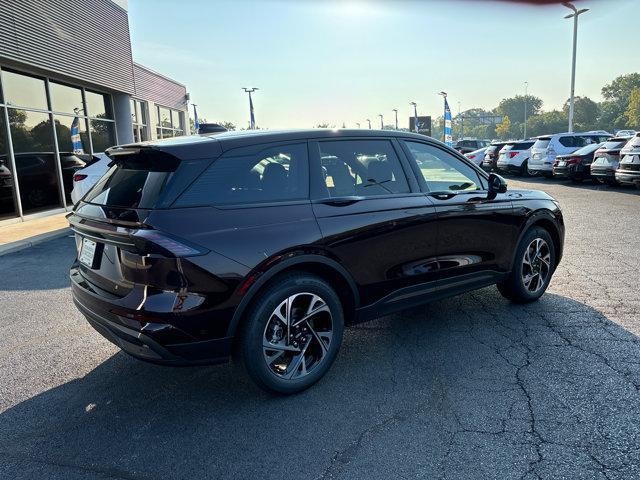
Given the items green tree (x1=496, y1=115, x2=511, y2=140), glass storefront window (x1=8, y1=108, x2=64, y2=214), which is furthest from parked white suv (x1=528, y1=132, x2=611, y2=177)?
green tree (x1=496, y1=115, x2=511, y2=140)

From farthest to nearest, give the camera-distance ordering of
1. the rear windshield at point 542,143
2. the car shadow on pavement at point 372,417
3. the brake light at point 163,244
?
the rear windshield at point 542,143 → the brake light at point 163,244 → the car shadow on pavement at point 372,417

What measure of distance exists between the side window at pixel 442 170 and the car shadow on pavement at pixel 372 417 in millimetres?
1288

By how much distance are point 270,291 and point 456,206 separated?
1.88 meters

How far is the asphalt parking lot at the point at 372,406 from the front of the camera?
2459 millimetres

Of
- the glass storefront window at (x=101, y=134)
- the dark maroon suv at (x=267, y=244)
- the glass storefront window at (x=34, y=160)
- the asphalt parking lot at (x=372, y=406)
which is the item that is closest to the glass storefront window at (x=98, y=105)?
the glass storefront window at (x=101, y=134)

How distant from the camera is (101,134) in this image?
1595 cm

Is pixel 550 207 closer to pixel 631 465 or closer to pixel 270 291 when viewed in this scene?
pixel 631 465

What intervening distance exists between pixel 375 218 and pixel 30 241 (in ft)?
25.0

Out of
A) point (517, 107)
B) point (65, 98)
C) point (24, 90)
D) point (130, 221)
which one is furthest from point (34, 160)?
point (517, 107)

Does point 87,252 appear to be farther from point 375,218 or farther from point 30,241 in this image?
point 30,241

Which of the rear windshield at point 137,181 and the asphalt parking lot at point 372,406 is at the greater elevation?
the rear windshield at point 137,181

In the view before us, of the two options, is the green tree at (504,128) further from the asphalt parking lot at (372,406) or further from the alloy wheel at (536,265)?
the asphalt parking lot at (372,406)

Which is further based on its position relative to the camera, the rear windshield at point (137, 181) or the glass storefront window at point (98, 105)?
the glass storefront window at point (98, 105)

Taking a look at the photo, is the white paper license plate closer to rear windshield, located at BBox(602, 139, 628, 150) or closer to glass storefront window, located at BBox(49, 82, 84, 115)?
glass storefront window, located at BBox(49, 82, 84, 115)
